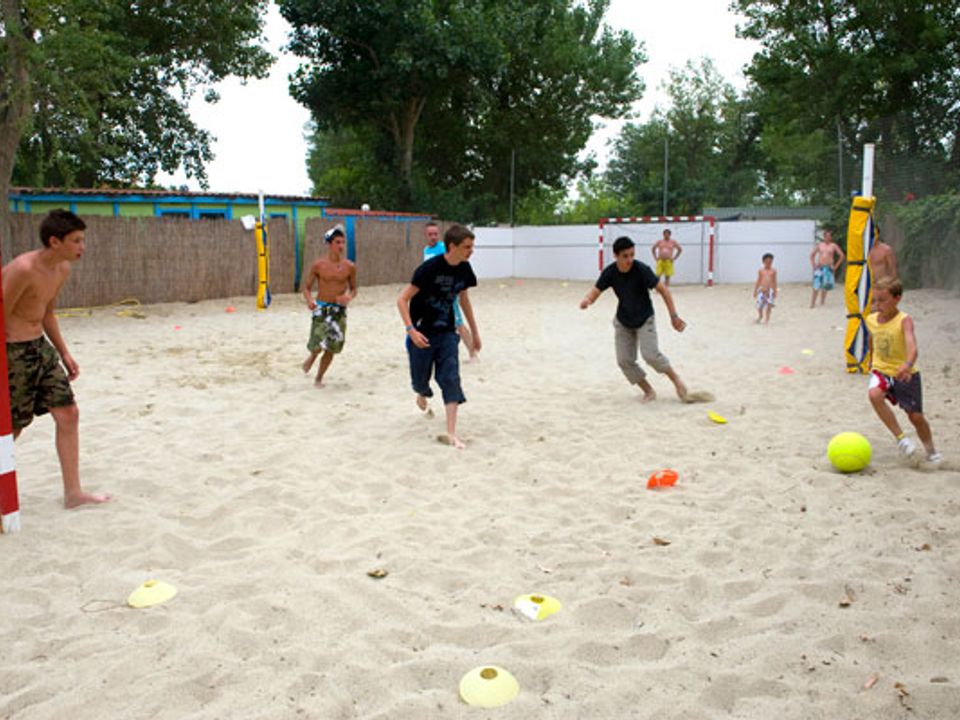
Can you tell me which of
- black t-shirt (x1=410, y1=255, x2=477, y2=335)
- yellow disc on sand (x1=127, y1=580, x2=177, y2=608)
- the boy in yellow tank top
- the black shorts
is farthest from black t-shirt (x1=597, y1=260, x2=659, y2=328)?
yellow disc on sand (x1=127, y1=580, x2=177, y2=608)

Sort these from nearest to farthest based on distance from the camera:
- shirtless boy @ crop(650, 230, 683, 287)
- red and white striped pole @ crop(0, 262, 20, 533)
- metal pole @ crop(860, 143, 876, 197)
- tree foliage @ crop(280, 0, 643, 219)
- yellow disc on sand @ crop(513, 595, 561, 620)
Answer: yellow disc on sand @ crop(513, 595, 561, 620) < red and white striped pole @ crop(0, 262, 20, 533) < metal pole @ crop(860, 143, 876, 197) < shirtless boy @ crop(650, 230, 683, 287) < tree foliage @ crop(280, 0, 643, 219)

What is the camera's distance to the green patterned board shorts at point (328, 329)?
27.0 ft

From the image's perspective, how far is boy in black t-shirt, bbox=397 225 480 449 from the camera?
20.0ft

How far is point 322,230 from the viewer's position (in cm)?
2133

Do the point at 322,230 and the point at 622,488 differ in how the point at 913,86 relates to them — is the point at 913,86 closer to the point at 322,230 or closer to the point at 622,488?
the point at 322,230

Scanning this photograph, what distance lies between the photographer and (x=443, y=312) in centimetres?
624

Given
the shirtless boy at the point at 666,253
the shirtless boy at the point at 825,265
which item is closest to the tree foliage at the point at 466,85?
the shirtless boy at the point at 666,253

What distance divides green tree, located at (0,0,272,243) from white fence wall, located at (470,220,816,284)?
10589 millimetres

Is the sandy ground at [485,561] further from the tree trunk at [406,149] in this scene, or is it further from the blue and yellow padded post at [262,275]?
the tree trunk at [406,149]

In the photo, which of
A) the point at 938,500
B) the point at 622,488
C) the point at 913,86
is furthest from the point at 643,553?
the point at 913,86

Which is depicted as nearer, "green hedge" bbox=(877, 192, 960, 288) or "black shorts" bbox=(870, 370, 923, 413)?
"black shorts" bbox=(870, 370, 923, 413)

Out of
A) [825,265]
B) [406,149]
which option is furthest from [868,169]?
[406,149]

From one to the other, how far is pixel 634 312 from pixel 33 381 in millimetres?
4987

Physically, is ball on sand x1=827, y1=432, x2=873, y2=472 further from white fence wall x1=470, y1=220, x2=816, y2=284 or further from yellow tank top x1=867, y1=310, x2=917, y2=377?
white fence wall x1=470, y1=220, x2=816, y2=284
